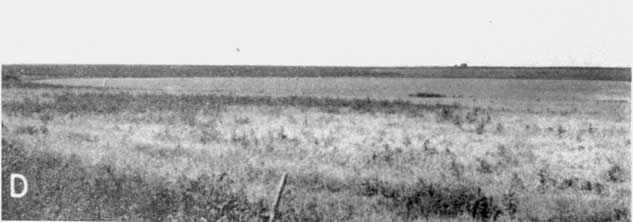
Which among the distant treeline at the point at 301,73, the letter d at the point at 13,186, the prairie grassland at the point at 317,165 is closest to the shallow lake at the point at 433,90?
the distant treeline at the point at 301,73

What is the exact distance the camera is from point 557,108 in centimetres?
2814

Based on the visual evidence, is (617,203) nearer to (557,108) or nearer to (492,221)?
(492,221)

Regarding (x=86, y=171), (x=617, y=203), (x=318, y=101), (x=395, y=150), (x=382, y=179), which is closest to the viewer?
(x=617, y=203)

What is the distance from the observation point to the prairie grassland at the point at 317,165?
34.2 feet

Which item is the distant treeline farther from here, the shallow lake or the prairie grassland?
the prairie grassland

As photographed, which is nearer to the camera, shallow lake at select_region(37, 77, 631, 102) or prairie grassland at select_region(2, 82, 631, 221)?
prairie grassland at select_region(2, 82, 631, 221)

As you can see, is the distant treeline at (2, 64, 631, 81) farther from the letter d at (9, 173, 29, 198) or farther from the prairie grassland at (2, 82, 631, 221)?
the letter d at (9, 173, 29, 198)

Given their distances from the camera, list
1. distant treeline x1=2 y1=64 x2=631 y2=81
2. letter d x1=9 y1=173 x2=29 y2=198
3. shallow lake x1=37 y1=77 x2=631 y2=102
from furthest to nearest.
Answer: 1. distant treeline x1=2 y1=64 x2=631 y2=81
2. shallow lake x1=37 y1=77 x2=631 y2=102
3. letter d x1=9 y1=173 x2=29 y2=198

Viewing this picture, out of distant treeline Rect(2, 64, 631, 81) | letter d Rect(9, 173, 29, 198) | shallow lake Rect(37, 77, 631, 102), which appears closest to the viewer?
letter d Rect(9, 173, 29, 198)

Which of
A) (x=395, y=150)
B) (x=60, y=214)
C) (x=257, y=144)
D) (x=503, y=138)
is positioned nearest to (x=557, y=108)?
(x=503, y=138)

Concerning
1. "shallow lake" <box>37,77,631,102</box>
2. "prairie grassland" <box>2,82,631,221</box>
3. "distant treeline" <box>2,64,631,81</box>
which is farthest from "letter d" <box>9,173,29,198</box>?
"distant treeline" <box>2,64,631,81</box>

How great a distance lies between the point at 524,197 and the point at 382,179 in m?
2.97

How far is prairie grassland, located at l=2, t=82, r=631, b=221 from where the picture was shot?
34.2ft

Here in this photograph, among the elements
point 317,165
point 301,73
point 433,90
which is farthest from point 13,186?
point 301,73
